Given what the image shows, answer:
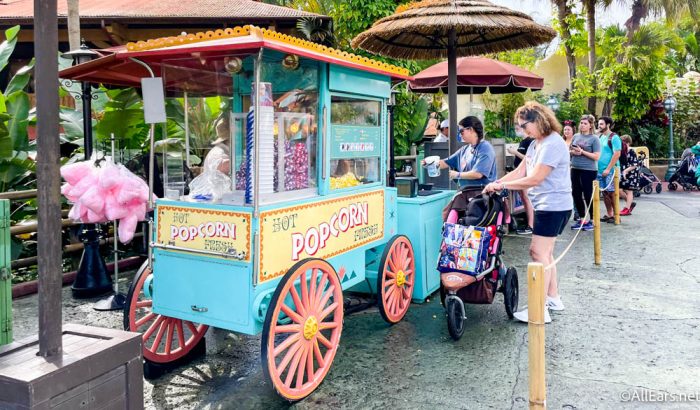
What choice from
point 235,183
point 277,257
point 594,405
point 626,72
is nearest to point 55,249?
point 277,257

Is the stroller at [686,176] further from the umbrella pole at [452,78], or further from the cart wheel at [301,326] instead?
the cart wheel at [301,326]

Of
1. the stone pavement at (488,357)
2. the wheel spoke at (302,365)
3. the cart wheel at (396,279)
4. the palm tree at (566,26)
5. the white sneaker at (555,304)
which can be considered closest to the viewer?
the wheel spoke at (302,365)

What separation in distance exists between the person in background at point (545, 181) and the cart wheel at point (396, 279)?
0.89 meters

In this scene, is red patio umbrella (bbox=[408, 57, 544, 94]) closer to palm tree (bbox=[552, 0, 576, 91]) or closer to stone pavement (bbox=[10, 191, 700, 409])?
stone pavement (bbox=[10, 191, 700, 409])

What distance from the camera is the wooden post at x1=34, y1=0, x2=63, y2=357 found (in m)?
2.27

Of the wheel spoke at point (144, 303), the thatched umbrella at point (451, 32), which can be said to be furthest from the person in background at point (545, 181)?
the wheel spoke at point (144, 303)

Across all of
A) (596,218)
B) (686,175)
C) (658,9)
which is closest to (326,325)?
(596,218)

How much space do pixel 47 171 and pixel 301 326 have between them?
178 centimetres

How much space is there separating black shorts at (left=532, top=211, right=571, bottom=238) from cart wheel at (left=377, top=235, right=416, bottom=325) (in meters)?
1.13

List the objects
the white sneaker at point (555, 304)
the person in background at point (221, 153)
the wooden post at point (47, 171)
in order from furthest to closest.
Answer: the white sneaker at point (555, 304), the person in background at point (221, 153), the wooden post at point (47, 171)

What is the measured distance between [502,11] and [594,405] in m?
4.02

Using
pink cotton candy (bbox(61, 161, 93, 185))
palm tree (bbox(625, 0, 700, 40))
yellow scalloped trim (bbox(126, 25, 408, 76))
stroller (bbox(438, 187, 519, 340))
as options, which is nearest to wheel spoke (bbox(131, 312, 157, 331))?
pink cotton candy (bbox(61, 161, 93, 185))

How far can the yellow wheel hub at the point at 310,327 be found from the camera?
3.58 m

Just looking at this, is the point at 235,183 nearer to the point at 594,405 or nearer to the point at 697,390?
the point at 594,405
